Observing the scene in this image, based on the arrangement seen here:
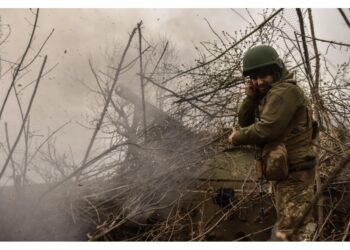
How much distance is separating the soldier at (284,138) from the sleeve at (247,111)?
0.14 metres

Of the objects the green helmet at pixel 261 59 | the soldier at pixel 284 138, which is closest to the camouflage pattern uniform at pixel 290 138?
the soldier at pixel 284 138

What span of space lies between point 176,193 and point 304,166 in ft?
6.25

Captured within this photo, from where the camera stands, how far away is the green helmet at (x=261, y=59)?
11.2 ft

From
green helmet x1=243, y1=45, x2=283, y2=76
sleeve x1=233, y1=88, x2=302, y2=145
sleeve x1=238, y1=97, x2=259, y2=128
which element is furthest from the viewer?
sleeve x1=238, y1=97, x2=259, y2=128

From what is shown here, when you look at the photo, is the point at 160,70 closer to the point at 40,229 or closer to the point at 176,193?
the point at 176,193

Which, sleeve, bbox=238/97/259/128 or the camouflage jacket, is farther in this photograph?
sleeve, bbox=238/97/259/128

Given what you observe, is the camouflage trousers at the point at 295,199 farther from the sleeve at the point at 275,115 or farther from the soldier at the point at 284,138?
the sleeve at the point at 275,115

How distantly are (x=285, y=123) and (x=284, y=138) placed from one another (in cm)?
16

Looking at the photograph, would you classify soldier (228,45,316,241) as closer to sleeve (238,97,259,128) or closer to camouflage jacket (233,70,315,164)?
camouflage jacket (233,70,315,164)

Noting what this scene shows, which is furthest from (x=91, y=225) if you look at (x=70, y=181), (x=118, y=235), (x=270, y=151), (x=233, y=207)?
A: (x=270, y=151)

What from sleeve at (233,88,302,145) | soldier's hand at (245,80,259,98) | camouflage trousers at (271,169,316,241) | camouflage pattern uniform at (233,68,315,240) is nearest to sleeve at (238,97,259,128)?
soldier's hand at (245,80,259,98)

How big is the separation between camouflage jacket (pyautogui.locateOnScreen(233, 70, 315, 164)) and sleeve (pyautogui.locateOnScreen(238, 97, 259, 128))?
0.47 feet

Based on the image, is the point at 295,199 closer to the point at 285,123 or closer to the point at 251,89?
the point at 285,123

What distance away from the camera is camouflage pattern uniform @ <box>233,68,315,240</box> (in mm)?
3111
